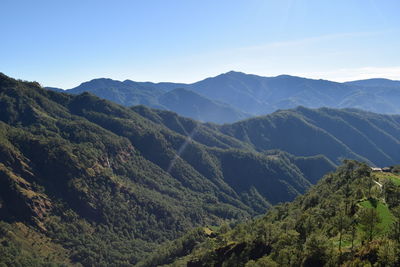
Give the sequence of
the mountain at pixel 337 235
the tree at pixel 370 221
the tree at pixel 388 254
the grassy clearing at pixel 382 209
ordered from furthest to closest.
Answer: the grassy clearing at pixel 382 209, the tree at pixel 370 221, the mountain at pixel 337 235, the tree at pixel 388 254

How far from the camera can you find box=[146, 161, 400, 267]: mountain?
3131 inches

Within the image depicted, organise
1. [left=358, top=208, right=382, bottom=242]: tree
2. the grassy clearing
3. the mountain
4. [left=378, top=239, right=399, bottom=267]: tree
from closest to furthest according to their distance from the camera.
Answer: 1. [left=378, top=239, right=399, bottom=267]: tree
2. the mountain
3. [left=358, top=208, right=382, bottom=242]: tree
4. the grassy clearing

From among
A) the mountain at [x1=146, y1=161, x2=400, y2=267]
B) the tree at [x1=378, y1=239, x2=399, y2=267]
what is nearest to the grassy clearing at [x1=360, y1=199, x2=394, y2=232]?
the mountain at [x1=146, y1=161, x2=400, y2=267]

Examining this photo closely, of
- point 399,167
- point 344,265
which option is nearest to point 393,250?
point 344,265

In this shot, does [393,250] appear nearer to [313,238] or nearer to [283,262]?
[313,238]

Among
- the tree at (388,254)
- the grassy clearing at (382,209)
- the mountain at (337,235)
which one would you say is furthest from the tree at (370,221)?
the grassy clearing at (382,209)

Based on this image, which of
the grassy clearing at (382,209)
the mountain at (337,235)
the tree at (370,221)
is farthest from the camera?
the grassy clearing at (382,209)

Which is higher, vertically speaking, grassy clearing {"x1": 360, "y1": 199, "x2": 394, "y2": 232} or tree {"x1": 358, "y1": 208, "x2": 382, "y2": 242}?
tree {"x1": 358, "y1": 208, "x2": 382, "y2": 242}

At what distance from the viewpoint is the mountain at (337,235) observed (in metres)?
79.5

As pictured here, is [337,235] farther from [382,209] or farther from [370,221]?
[370,221]

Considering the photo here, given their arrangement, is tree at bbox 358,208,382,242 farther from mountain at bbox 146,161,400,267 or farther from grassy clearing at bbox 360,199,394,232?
grassy clearing at bbox 360,199,394,232

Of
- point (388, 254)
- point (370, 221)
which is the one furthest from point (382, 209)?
point (388, 254)

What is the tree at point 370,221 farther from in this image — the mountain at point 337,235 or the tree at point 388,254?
the tree at point 388,254

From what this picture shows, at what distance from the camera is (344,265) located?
7638cm
